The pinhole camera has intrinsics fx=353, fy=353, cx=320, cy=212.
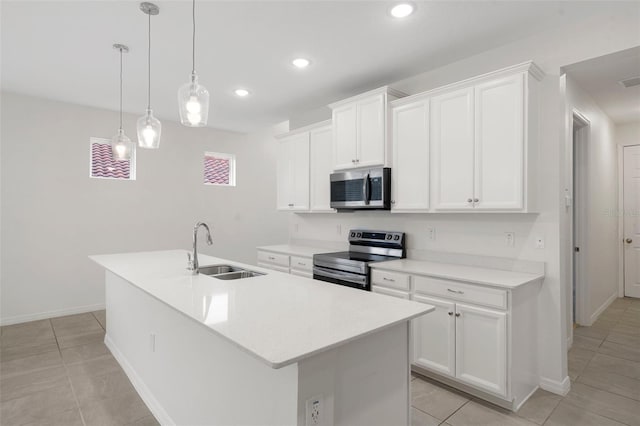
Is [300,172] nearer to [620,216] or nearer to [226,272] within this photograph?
[226,272]

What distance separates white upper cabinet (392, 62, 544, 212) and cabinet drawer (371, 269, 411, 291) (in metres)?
0.63

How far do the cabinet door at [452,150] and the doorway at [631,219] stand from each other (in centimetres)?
390

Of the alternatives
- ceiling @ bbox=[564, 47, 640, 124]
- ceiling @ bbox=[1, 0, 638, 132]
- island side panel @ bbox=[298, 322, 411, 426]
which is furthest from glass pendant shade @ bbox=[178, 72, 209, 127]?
ceiling @ bbox=[564, 47, 640, 124]

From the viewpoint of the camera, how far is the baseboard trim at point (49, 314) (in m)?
4.15

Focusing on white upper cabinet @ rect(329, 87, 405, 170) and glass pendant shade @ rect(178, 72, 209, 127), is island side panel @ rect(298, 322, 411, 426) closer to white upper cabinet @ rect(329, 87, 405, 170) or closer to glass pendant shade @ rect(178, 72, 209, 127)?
glass pendant shade @ rect(178, 72, 209, 127)

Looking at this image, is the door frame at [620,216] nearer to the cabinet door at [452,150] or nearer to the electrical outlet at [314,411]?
the cabinet door at [452,150]

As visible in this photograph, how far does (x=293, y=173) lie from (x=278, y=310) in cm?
300

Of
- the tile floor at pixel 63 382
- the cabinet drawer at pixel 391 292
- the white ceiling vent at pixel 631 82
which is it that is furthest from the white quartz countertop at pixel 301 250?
the white ceiling vent at pixel 631 82

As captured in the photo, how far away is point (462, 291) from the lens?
246 centimetres

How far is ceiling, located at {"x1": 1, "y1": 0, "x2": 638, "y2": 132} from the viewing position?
237cm

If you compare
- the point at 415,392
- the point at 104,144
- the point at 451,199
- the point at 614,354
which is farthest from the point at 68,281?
the point at 614,354

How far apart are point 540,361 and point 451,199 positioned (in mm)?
1383

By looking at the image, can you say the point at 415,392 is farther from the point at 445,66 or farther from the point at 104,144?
the point at 104,144

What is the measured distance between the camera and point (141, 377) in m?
2.61
